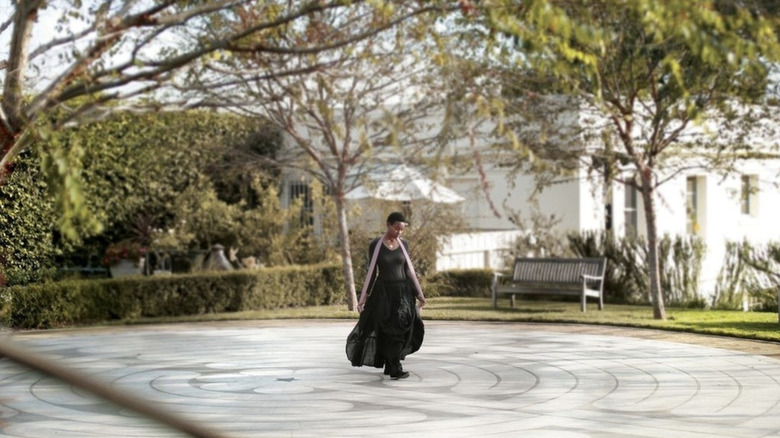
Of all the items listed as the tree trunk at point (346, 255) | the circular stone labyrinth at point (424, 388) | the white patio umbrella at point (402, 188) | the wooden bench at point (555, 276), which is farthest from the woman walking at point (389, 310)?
Result: the wooden bench at point (555, 276)

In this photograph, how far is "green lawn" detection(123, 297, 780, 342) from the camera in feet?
52.8

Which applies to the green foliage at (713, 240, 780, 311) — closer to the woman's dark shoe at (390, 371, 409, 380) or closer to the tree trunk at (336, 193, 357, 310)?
the tree trunk at (336, 193, 357, 310)

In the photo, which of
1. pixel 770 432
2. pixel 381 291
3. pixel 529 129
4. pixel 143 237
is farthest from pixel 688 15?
pixel 143 237

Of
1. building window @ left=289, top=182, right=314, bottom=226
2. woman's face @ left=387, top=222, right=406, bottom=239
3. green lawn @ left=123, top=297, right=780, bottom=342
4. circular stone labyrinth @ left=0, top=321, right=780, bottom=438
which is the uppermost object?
building window @ left=289, top=182, right=314, bottom=226

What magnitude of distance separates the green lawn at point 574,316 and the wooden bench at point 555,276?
1.15 feet

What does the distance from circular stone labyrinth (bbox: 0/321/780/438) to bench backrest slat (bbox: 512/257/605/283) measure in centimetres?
390

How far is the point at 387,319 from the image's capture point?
11562 millimetres


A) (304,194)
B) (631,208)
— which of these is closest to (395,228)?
(304,194)

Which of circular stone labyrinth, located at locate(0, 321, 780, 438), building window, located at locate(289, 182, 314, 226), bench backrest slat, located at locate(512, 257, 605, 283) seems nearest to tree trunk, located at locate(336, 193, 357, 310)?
circular stone labyrinth, located at locate(0, 321, 780, 438)

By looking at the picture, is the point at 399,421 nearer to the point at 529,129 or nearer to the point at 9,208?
the point at 9,208

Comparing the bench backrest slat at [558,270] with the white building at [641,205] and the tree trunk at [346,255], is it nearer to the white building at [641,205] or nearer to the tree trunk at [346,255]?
the white building at [641,205]

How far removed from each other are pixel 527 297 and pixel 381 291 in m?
10.9

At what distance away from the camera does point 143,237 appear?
2289cm

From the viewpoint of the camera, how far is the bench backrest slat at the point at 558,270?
19.5m
